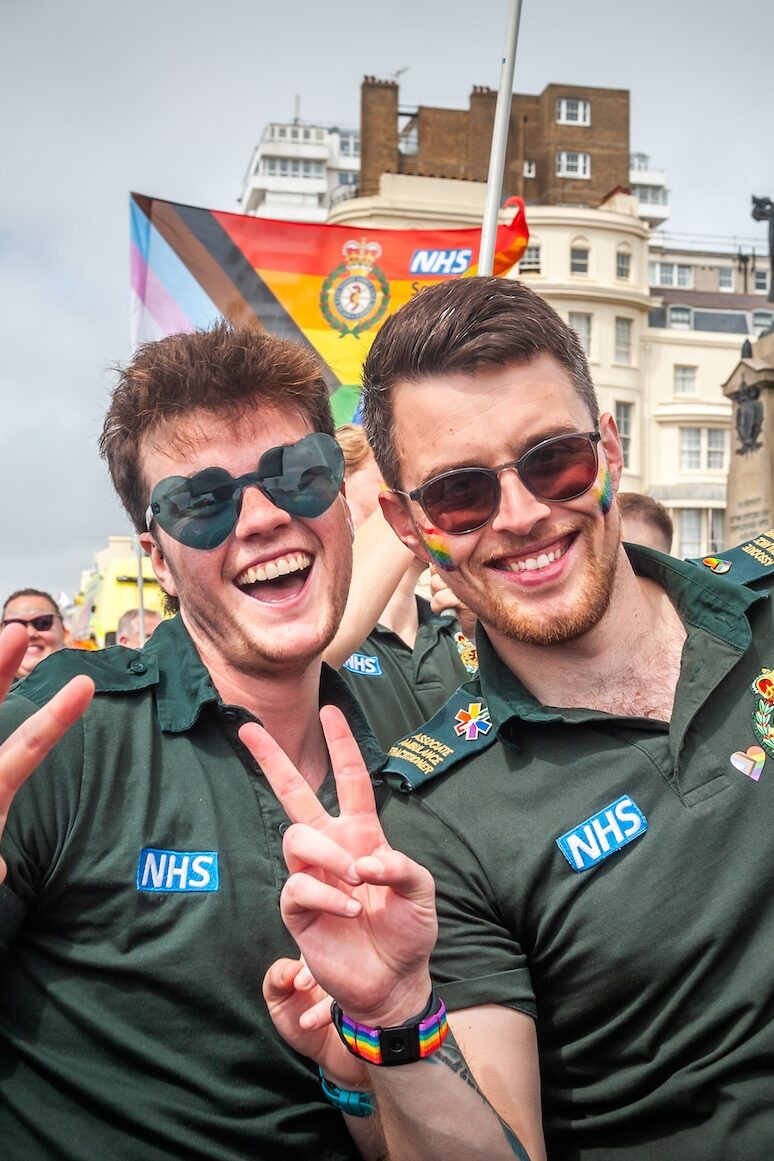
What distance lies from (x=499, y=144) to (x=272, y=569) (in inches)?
121

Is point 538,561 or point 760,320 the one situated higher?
point 760,320

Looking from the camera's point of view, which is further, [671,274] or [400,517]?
[671,274]

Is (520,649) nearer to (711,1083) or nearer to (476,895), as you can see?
(476,895)

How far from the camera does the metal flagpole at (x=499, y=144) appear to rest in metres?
5.14

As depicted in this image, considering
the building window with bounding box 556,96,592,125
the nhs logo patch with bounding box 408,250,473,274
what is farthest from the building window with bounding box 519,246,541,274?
the nhs logo patch with bounding box 408,250,473,274

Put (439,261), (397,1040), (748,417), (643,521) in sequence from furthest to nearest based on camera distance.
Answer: (748,417)
(439,261)
(643,521)
(397,1040)

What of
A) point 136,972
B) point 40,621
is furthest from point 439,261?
point 136,972

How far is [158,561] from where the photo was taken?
3.30 meters

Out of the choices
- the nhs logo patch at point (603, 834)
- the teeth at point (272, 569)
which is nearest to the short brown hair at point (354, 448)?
the teeth at point (272, 569)

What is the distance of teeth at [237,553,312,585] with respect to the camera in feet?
10.1

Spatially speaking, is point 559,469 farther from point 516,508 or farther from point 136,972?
point 136,972

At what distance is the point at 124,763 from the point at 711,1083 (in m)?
1.38

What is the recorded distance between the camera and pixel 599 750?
2.83 metres

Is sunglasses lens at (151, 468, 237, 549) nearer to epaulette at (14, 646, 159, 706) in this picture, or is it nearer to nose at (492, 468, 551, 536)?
epaulette at (14, 646, 159, 706)
